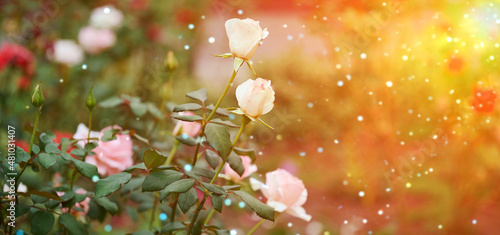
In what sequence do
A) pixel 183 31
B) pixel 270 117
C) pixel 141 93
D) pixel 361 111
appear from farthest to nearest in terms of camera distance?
pixel 183 31 < pixel 270 117 < pixel 141 93 < pixel 361 111

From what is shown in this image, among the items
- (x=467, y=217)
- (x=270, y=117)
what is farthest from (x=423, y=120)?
(x=270, y=117)

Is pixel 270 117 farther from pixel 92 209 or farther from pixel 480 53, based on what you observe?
pixel 92 209

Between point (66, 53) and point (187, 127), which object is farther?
point (66, 53)

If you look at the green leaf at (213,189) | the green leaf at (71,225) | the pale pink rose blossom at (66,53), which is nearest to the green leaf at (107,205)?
the green leaf at (71,225)

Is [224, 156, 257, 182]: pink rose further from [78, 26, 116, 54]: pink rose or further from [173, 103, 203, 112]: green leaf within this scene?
[78, 26, 116, 54]: pink rose

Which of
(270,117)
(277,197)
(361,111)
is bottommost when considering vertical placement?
(277,197)

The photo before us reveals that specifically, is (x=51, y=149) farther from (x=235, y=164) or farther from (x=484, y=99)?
(x=484, y=99)

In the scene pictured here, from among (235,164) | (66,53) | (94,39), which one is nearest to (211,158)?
(235,164)
